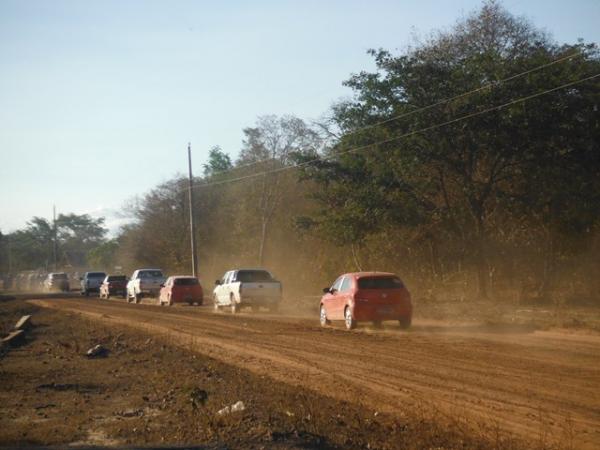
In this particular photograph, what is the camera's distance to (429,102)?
31.2 metres

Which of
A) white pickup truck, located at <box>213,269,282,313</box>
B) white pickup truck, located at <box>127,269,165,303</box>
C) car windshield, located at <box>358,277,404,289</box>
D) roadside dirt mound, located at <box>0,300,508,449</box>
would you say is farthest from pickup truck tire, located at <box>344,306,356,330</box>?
white pickup truck, located at <box>127,269,165,303</box>

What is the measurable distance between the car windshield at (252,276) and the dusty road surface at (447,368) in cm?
770

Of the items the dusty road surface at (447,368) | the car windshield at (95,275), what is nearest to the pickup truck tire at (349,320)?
the dusty road surface at (447,368)

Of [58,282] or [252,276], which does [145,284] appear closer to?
[252,276]

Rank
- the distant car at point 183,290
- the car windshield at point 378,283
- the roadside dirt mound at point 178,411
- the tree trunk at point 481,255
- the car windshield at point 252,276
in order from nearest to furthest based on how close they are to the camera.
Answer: the roadside dirt mound at point 178,411 → the car windshield at point 378,283 → the car windshield at point 252,276 → the tree trunk at point 481,255 → the distant car at point 183,290

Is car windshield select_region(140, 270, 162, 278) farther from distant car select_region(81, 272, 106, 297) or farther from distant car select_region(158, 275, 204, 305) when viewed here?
distant car select_region(81, 272, 106, 297)

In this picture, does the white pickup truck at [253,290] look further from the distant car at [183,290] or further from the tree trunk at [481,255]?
the tree trunk at [481,255]

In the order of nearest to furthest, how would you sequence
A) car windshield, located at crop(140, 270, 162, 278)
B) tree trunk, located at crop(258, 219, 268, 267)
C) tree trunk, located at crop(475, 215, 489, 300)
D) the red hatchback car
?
the red hatchback car
tree trunk, located at crop(475, 215, 489, 300)
car windshield, located at crop(140, 270, 162, 278)
tree trunk, located at crop(258, 219, 268, 267)

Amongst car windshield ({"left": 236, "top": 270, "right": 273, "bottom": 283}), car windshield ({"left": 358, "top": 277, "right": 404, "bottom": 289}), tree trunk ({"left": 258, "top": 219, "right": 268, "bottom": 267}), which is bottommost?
car windshield ({"left": 358, "top": 277, "right": 404, "bottom": 289})

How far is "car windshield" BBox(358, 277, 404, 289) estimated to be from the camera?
69.3ft

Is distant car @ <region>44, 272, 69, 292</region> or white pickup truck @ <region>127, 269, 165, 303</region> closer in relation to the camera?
white pickup truck @ <region>127, 269, 165, 303</region>

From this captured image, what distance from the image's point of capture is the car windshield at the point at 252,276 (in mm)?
31219

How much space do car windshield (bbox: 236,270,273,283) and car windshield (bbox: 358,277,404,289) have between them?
1060 cm

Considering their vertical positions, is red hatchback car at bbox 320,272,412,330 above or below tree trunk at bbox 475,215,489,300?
below
